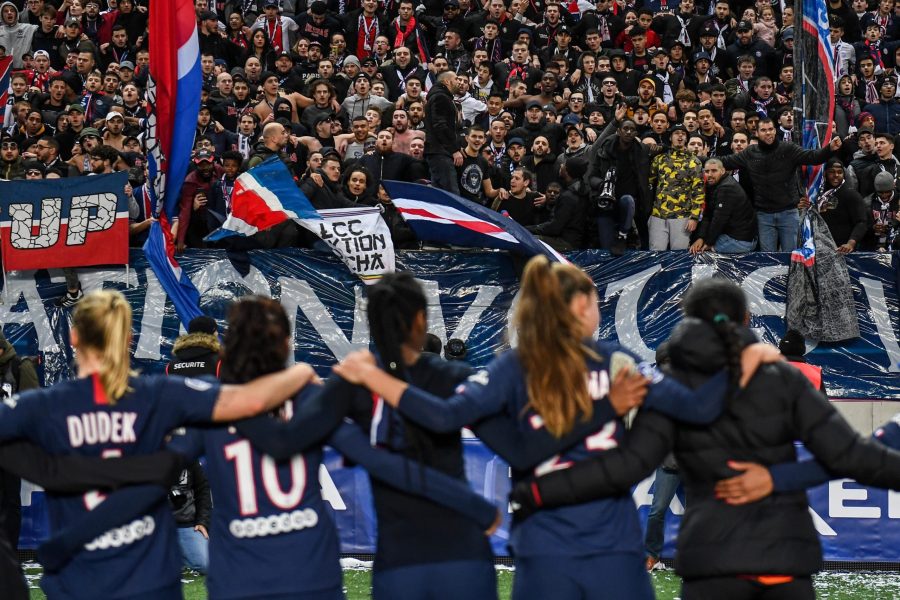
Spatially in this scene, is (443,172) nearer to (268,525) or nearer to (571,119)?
(571,119)

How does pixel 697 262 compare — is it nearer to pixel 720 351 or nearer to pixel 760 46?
pixel 760 46

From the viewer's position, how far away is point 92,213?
506 inches

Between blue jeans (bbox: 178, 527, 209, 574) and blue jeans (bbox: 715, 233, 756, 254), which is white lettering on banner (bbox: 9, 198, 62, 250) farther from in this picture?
blue jeans (bbox: 715, 233, 756, 254)

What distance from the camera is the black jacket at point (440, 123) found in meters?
13.2

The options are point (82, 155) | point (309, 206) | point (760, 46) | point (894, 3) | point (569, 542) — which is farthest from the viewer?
point (894, 3)

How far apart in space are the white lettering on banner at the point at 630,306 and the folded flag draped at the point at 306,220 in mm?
2213

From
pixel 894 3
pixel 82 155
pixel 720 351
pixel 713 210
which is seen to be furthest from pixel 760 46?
pixel 720 351

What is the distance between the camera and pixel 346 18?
18.8m

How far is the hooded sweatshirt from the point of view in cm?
1792

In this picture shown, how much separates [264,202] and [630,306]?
3.63 meters

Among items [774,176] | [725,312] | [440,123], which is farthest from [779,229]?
[725,312]

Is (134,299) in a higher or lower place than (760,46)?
lower

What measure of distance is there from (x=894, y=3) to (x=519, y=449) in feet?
53.0

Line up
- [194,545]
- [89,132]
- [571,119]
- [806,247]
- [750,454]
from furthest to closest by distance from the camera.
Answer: [571,119], [89,132], [806,247], [194,545], [750,454]
